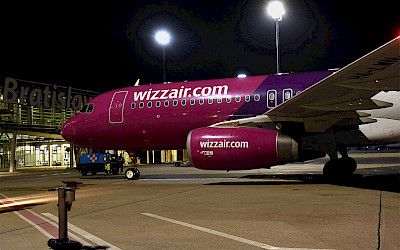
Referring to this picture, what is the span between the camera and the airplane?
9.11 meters

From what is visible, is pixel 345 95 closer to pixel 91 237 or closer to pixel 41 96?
pixel 91 237

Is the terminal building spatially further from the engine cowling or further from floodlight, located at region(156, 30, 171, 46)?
the engine cowling

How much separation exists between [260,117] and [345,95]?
110 inches

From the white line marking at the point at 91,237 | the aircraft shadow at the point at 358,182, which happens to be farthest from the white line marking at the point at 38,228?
the aircraft shadow at the point at 358,182

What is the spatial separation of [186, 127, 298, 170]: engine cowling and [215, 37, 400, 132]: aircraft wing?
0.71 meters

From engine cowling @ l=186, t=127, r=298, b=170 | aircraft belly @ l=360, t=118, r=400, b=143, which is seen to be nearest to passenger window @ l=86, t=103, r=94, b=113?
engine cowling @ l=186, t=127, r=298, b=170

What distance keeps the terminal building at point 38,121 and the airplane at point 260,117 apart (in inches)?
435

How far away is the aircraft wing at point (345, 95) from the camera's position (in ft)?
24.7

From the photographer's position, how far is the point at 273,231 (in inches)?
201

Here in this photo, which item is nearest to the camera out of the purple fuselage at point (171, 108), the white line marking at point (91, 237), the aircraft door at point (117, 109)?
the white line marking at point (91, 237)

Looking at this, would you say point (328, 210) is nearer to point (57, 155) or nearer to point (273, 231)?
point (273, 231)

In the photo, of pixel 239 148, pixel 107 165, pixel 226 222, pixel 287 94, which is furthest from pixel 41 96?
pixel 226 222

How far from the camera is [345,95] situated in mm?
9398

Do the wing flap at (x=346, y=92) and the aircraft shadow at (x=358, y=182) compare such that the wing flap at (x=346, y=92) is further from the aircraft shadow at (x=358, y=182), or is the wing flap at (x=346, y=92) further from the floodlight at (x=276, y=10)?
the floodlight at (x=276, y=10)
